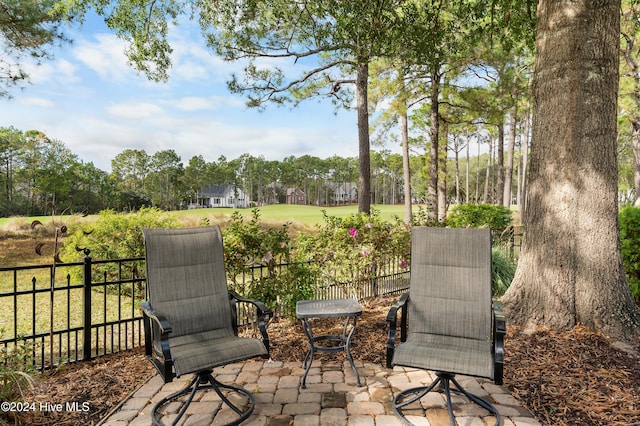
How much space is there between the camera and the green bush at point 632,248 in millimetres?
5246

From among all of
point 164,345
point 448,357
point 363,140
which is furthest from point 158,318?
point 363,140

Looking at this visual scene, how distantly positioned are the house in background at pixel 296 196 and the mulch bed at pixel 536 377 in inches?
2785

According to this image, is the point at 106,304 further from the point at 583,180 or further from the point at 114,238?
the point at 583,180

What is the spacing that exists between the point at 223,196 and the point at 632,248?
68.2 metres

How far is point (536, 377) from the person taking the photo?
10.6 feet

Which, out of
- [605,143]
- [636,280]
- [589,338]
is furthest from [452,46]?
[589,338]

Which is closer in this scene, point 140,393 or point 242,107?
point 140,393

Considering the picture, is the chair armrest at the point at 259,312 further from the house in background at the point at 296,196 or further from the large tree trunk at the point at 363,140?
the house in background at the point at 296,196

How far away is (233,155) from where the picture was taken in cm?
6919

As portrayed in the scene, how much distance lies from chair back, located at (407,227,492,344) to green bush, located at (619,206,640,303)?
3478 millimetres

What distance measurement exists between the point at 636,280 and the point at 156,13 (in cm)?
867

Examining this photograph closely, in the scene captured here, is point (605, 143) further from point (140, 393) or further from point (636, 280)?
point (140, 393)

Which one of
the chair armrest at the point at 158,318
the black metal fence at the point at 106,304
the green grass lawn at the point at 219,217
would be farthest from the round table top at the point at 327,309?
the green grass lawn at the point at 219,217

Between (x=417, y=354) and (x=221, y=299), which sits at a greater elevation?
(x=221, y=299)
